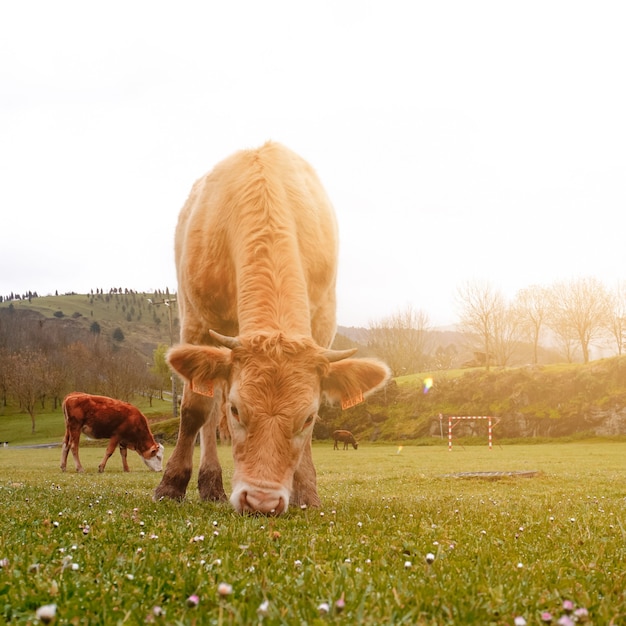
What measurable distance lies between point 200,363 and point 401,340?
280 feet

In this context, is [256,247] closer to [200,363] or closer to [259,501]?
[200,363]

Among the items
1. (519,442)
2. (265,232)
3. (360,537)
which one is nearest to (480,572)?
(360,537)

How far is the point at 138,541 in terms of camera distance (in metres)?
4.04

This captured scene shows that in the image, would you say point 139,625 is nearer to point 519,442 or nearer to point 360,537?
point 360,537

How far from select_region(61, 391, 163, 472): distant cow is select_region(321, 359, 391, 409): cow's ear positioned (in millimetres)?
14774

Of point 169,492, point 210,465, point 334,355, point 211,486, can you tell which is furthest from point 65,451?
point 334,355

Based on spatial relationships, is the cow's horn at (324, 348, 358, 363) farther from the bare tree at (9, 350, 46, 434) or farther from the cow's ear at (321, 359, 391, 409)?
the bare tree at (9, 350, 46, 434)

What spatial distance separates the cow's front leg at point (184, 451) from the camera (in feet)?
27.5

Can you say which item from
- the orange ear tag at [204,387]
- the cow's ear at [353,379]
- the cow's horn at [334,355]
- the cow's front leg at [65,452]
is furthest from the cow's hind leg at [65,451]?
the cow's horn at [334,355]

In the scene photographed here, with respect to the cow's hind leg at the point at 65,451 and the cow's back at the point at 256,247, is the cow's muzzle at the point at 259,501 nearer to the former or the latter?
the cow's back at the point at 256,247

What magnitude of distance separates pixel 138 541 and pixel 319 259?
533 centimetres

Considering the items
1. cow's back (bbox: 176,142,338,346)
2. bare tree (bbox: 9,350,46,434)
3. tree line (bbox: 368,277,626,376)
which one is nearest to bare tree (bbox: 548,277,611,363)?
tree line (bbox: 368,277,626,376)

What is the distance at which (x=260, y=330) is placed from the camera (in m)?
6.86

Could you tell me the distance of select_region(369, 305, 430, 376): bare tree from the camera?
296ft
